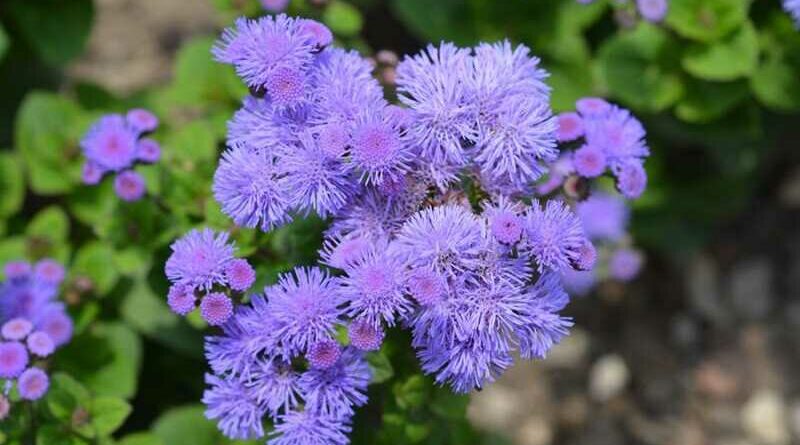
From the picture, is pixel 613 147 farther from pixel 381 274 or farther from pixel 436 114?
pixel 381 274

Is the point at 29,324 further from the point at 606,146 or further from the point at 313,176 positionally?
the point at 606,146

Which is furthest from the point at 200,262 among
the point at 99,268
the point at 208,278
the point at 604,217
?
the point at 604,217

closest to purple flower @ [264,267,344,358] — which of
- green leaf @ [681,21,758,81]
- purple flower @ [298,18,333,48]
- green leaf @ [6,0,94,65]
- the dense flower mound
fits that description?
the dense flower mound

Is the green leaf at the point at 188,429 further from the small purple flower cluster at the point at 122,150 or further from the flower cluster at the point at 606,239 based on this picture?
the flower cluster at the point at 606,239

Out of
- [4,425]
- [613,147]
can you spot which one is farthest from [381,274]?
[4,425]

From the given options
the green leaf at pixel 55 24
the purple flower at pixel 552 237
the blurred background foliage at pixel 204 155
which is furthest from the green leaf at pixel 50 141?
the purple flower at pixel 552 237

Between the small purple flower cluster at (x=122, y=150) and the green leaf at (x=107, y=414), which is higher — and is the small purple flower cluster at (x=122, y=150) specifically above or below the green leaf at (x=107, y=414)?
above
